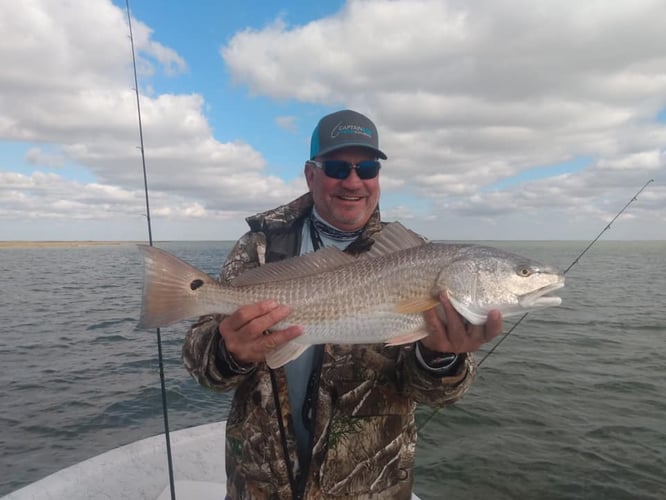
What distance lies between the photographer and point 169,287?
10.9 ft

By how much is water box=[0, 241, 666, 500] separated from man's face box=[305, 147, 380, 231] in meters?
6.77

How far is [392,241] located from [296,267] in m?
0.77

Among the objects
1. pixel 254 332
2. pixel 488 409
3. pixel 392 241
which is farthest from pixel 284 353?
pixel 488 409

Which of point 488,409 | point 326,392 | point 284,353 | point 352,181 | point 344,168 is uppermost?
→ point 344,168

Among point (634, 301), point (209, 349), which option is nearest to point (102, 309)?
point (209, 349)

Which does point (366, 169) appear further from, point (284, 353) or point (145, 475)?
point (145, 475)

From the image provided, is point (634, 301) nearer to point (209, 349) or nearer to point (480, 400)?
point (480, 400)

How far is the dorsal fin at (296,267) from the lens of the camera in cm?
346

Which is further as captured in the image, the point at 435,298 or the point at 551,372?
the point at 551,372

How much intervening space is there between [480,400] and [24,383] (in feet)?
45.0

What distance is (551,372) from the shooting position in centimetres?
1461

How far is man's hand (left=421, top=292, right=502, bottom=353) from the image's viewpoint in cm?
320

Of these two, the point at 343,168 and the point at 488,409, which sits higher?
the point at 343,168

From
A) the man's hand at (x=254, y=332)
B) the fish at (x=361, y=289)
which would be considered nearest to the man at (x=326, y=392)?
the man's hand at (x=254, y=332)
